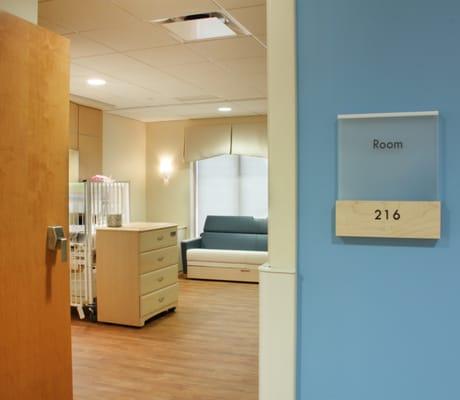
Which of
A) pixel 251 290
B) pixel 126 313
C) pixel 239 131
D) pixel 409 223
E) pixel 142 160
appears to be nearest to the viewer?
pixel 409 223

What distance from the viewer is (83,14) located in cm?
290

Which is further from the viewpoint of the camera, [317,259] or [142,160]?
[142,160]

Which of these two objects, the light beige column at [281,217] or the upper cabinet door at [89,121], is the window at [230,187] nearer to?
the upper cabinet door at [89,121]

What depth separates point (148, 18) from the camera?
2.96m

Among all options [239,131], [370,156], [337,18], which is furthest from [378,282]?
[239,131]

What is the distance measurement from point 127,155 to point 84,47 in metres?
3.44

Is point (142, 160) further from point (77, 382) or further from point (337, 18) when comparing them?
point (337, 18)

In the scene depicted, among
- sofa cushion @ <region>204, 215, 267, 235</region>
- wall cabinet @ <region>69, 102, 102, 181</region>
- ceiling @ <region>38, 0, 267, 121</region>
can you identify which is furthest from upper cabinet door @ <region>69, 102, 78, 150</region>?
sofa cushion @ <region>204, 215, 267, 235</region>

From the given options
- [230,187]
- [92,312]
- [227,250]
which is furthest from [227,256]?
[92,312]

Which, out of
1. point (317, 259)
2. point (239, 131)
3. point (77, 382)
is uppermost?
point (239, 131)

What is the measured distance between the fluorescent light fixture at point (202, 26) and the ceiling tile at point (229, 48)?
116mm

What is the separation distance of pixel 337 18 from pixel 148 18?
2181 millimetres

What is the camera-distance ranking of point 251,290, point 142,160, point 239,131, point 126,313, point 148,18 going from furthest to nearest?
point 142,160 < point 239,131 < point 251,290 < point 126,313 < point 148,18

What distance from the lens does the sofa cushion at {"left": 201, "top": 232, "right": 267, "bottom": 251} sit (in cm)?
654
